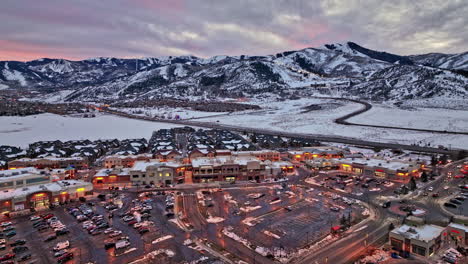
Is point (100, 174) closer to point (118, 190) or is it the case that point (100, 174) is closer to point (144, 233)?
point (118, 190)

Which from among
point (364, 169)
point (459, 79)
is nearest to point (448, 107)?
point (459, 79)

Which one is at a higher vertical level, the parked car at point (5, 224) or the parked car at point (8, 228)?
the parked car at point (5, 224)

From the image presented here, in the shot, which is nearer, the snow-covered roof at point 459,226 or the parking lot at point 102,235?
the parking lot at point 102,235

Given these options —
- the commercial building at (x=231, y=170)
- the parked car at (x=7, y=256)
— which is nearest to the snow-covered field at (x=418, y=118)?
the commercial building at (x=231, y=170)

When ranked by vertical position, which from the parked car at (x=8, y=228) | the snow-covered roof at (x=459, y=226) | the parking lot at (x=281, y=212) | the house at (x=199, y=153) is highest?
the house at (x=199, y=153)

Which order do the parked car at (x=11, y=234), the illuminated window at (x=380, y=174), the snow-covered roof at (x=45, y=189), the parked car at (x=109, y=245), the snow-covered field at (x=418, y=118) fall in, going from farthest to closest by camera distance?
the snow-covered field at (x=418, y=118) → the illuminated window at (x=380, y=174) → the snow-covered roof at (x=45, y=189) → the parked car at (x=11, y=234) → the parked car at (x=109, y=245)

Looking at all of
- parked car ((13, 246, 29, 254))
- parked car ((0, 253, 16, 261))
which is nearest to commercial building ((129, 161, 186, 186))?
parked car ((13, 246, 29, 254))

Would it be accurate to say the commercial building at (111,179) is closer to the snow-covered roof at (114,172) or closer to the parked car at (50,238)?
the snow-covered roof at (114,172)
